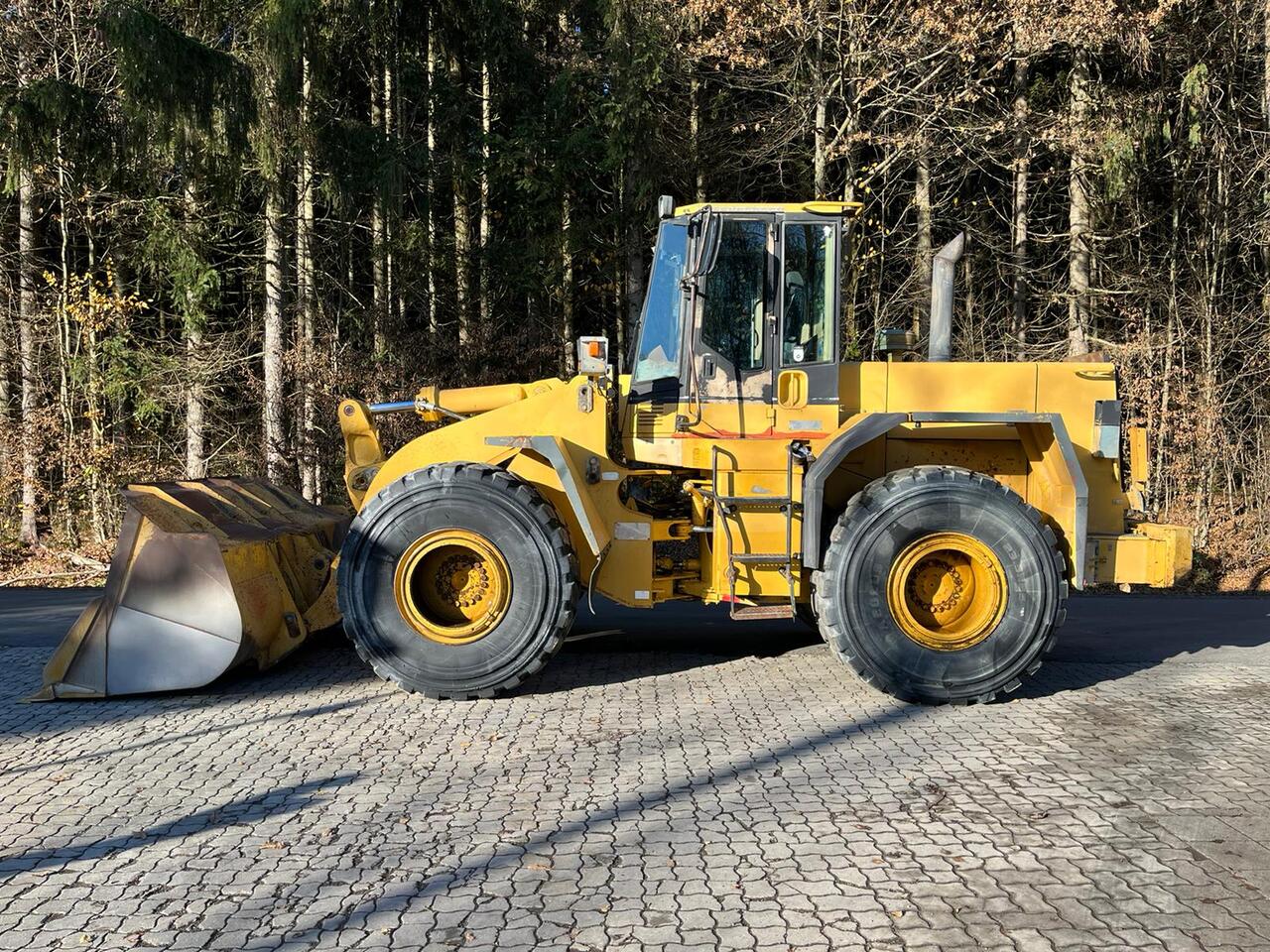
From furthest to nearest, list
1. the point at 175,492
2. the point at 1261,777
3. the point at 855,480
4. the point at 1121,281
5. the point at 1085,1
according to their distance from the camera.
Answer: the point at 1121,281, the point at 1085,1, the point at 855,480, the point at 175,492, the point at 1261,777

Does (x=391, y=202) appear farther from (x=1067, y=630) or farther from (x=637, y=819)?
(x=637, y=819)

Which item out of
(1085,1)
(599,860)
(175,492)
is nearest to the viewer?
(599,860)

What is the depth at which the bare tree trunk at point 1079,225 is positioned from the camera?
15.7 meters

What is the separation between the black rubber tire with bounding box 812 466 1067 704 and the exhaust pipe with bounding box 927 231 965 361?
1.29 meters

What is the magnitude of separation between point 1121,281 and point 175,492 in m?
14.9

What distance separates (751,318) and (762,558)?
1572 millimetres

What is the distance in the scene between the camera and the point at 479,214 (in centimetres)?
1741

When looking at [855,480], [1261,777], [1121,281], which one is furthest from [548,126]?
[1261,777]

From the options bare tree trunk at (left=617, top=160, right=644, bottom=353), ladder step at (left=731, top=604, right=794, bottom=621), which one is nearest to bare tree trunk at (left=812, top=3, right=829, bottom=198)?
bare tree trunk at (left=617, top=160, right=644, bottom=353)

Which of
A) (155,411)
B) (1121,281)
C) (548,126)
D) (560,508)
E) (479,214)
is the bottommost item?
(560,508)

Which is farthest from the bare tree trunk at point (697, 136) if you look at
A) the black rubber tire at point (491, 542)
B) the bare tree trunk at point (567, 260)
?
the black rubber tire at point (491, 542)

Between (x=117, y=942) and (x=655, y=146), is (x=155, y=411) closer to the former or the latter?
(x=655, y=146)

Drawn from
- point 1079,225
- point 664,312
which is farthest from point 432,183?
point 664,312

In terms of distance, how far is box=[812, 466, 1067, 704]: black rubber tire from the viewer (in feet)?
21.1
